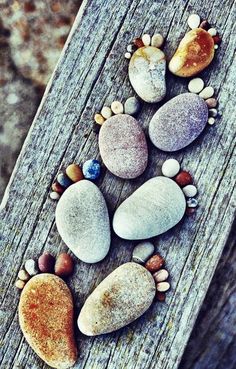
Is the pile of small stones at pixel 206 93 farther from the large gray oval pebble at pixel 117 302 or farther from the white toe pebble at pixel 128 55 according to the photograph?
the large gray oval pebble at pixel 117 302

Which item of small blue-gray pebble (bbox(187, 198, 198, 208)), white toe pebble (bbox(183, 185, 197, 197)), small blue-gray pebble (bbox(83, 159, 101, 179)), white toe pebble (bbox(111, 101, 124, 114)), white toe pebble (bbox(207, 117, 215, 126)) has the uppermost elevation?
white toe pebble (bbox(207, 117, 215, 126))

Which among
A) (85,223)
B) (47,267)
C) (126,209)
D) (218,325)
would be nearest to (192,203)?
(126,209)

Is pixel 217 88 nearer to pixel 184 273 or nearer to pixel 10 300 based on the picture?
pixel 184 273

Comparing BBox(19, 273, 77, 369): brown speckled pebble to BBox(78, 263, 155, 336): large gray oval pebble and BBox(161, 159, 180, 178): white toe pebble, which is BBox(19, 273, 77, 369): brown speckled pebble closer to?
BBox(78, 263, 155, 336): large gray oval pebble

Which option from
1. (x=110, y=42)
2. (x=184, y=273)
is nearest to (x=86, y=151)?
(x=110, y=42)

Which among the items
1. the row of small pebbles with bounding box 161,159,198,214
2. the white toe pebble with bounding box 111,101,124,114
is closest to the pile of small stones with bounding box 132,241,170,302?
the row of small pebbles with bounding box 161,159,198,214

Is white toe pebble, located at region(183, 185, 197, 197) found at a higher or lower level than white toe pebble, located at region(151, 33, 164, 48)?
lower
